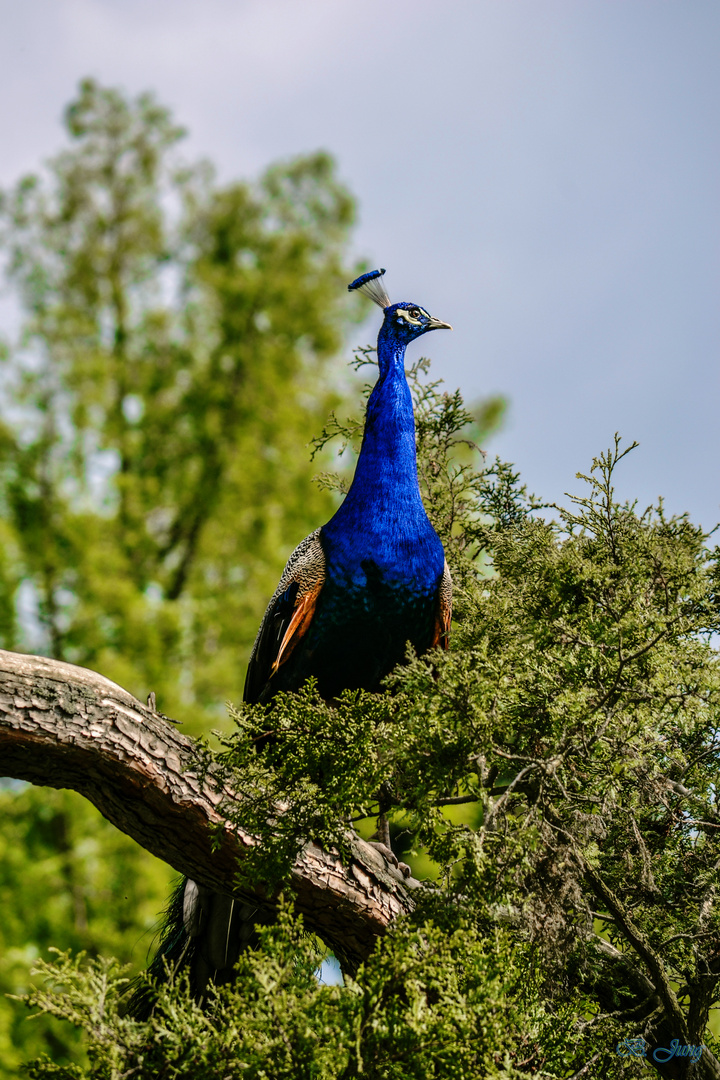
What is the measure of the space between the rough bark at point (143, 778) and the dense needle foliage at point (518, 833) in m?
0.25

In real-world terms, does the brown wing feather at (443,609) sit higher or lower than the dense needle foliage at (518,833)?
higher

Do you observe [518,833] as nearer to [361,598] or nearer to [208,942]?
[361,598]

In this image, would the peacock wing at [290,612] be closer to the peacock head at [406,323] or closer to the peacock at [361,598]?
the peacock at [361,598]

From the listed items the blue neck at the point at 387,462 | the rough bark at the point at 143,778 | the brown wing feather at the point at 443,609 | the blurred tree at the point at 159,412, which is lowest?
the rough bark at the point at 143,778

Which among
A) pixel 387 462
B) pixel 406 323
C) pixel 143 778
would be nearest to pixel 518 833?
pixel 143 778

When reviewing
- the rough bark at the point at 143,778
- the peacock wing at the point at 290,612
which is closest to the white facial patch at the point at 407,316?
the peacock wing at the point at 290,612

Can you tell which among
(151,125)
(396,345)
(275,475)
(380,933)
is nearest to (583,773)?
(380,933)

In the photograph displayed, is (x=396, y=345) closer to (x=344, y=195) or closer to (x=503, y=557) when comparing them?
(x=503, y=557)

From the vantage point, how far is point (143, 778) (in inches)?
142

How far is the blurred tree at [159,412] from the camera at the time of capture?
1255cm

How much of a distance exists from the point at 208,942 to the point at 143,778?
1011mm

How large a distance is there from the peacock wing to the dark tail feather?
1.09 m

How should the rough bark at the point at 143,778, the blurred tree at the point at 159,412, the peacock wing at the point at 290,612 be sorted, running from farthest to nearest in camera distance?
1. the blurred tree at the point at 159,412
2. the peacock wing at the point at 290,612
3. the rough bark at the point at 143,778

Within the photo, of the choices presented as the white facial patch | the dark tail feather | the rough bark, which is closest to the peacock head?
the white facial patch
